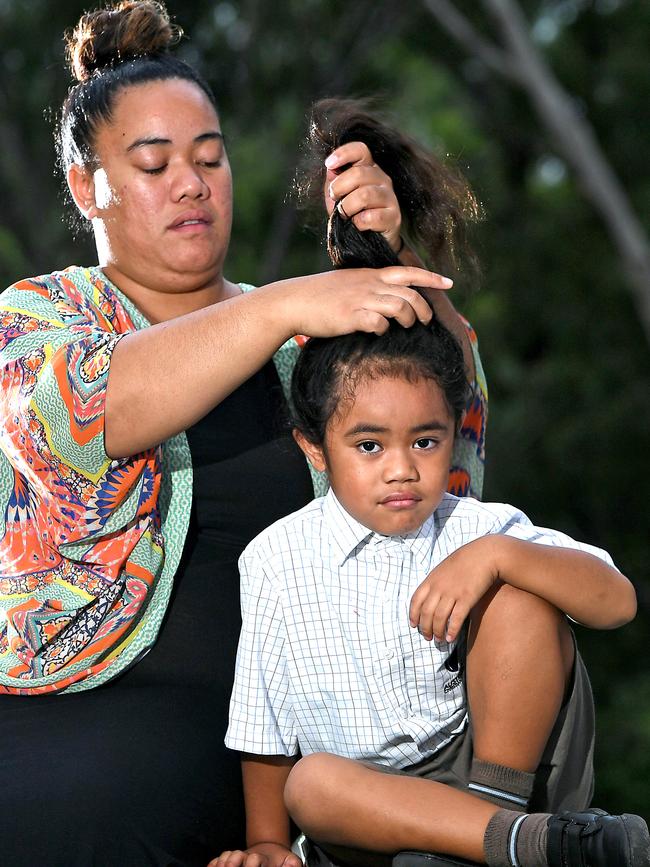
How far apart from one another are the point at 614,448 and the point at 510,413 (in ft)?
2.54

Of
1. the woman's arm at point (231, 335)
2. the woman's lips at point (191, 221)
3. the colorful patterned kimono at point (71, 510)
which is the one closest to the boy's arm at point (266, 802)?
the colorful patterned kimono at point (71, 510)

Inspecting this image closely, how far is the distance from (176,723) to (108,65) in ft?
4.71

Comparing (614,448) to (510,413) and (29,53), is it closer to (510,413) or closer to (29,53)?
(510,413)

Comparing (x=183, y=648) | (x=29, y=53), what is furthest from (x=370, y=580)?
(x=29, y=53)

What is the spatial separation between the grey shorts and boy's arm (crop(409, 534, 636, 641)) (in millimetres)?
152

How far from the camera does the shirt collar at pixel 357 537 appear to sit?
7.72 ft

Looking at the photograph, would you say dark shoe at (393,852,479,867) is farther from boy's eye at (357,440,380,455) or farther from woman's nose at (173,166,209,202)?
woman's nose at (173,166,209,202)

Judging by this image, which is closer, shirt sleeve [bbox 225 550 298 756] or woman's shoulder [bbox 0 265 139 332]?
shirt sleeve [bbox 225 550 298 756]

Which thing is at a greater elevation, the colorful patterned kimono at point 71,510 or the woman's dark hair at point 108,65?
the woman's dark hair at point 108,65

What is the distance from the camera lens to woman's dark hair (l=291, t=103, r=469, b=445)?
2.33m

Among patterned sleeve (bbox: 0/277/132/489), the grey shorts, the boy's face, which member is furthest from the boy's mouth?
patterned sleeve (bbox: 0/277/132/489)

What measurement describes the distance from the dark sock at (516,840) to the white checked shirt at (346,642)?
276 mm

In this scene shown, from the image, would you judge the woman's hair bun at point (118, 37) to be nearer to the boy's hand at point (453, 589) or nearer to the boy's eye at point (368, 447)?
the boy's eye at point (368, 447)

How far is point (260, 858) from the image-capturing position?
2305 mm
